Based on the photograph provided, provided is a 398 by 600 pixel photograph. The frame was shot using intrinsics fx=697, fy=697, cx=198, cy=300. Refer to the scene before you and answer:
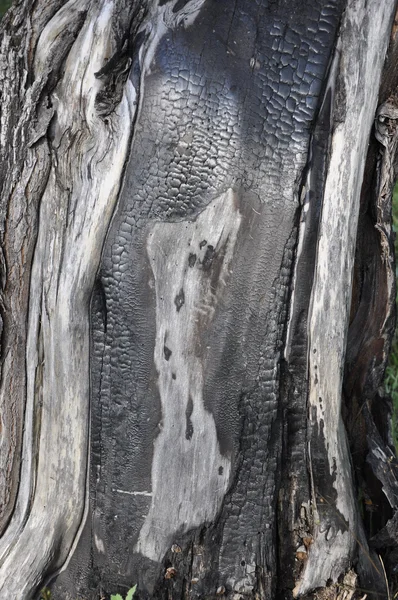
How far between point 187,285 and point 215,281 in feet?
0.25

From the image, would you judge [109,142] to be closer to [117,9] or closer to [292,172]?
[117,9]

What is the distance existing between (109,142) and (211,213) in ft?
1.14

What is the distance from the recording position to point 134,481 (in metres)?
1.99

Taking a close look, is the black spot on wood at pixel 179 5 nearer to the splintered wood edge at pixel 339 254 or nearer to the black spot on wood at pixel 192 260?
the splintered wood edge at pixel 339 254

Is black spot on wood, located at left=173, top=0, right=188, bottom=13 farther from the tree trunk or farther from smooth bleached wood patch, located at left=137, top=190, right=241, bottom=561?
smooth bleached wood patch, located at left=137, top=190, right=241, bottom=561

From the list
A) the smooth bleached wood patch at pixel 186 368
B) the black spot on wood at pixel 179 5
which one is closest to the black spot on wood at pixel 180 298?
the smooth bleached wood patch at pixel 186 368

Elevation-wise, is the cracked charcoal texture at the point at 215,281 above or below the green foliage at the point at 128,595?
above

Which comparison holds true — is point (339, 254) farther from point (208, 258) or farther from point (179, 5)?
point (179, 5)

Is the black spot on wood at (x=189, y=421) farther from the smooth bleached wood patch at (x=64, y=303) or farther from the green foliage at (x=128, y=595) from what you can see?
the green foliage at (x=128, y=595)

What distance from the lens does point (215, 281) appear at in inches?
74.5

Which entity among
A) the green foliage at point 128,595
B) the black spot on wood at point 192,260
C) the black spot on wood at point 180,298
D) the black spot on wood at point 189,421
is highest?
the black spot on wood at point 192,260

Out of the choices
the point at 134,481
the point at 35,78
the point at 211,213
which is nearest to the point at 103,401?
the point at 134,481

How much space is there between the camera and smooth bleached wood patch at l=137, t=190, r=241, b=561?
1885mm

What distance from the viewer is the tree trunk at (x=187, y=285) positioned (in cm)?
185
